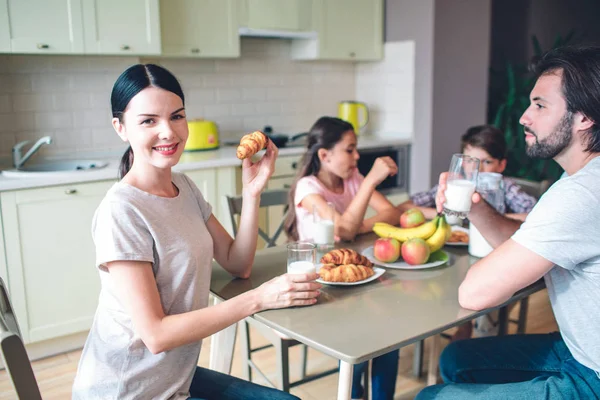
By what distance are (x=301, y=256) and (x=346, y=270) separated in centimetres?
13

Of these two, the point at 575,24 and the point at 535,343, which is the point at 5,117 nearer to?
the point at 535,343

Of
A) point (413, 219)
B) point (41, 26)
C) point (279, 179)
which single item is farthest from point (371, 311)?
point (41, 26)

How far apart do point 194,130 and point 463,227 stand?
1.92m

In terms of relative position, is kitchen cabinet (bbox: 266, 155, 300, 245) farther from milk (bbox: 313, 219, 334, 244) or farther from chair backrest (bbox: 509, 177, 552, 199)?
milk (bbox: 313, 219, 334, 244)

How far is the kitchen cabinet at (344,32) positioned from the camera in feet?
13.6

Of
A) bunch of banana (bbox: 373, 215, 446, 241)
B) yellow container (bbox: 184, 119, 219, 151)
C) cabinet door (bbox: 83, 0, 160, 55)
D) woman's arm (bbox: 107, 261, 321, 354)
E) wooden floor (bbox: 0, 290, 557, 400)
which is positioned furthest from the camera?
yellow container (bbox: 184, 119, 219, 151)

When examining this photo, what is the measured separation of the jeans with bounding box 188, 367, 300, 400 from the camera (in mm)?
1524

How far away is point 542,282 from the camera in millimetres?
1668

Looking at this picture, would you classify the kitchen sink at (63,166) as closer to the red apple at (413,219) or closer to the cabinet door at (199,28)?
the cabinet door at (199,28)

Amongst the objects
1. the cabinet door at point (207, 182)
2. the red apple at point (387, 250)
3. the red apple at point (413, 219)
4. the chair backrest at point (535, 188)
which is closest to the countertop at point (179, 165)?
the cabinet door at point (207, 182)

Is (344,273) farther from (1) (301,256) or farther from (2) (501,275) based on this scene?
(2) (501,275)

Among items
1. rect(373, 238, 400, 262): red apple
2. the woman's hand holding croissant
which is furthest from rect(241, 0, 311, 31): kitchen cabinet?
rect(373, 238, 400, 262): red apple

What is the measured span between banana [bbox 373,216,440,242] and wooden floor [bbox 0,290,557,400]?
874mm

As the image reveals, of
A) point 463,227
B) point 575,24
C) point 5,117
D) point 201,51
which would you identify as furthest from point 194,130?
point 575,24
